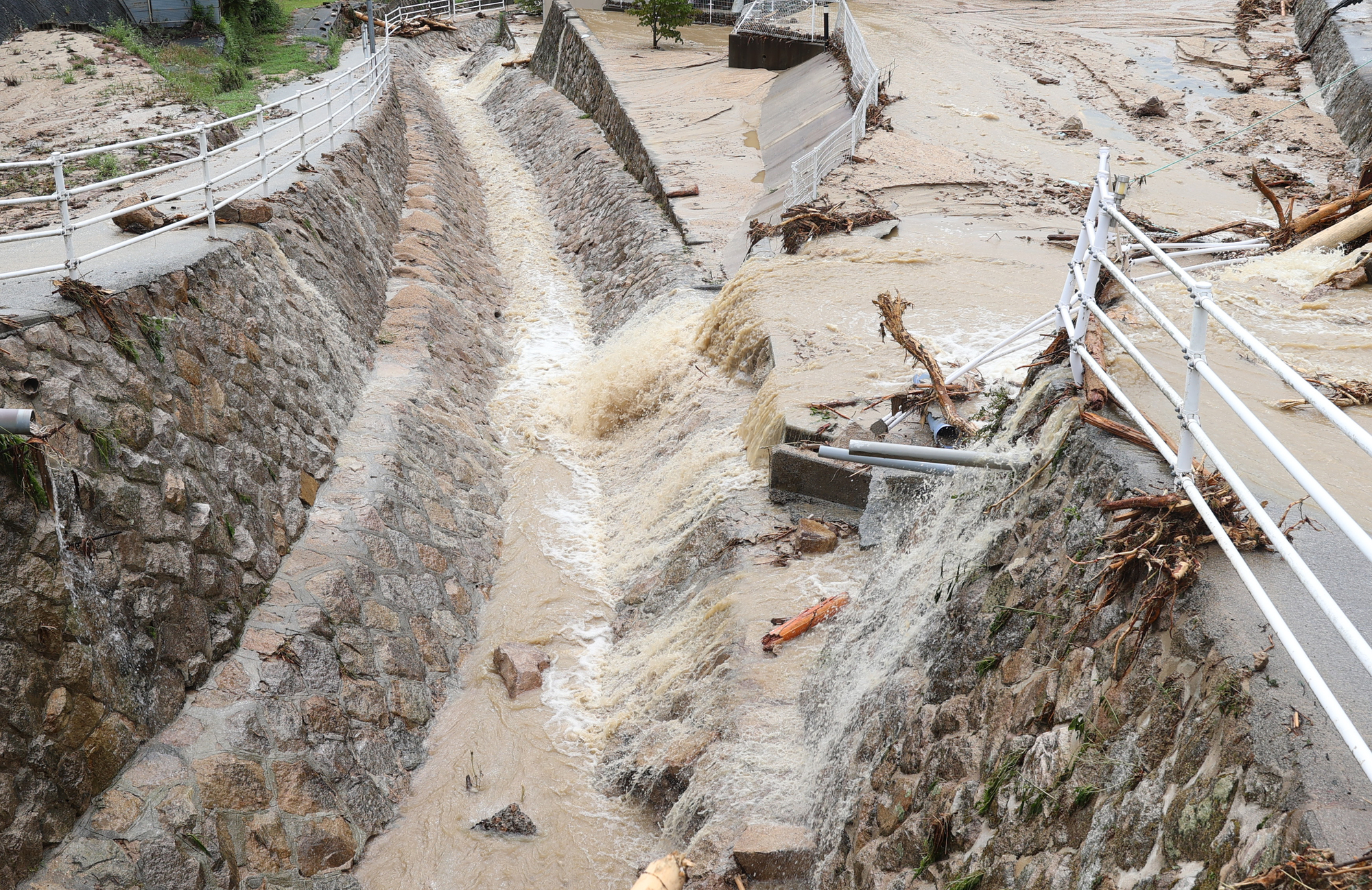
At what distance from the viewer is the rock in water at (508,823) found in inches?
286

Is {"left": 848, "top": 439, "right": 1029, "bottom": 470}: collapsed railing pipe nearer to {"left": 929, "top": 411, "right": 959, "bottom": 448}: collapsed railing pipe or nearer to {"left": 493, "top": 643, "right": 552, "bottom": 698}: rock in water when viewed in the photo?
{"left": 929, "top": 411, "right": 959, "bottom": 448}: collapsed railing pipe

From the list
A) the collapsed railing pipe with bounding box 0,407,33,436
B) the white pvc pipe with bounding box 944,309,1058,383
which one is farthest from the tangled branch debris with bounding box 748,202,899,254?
the collapsed railing pipe with bounding box 0,407,33,436

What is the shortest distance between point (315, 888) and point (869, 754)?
3864 millimetres

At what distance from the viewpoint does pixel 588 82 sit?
26.0m

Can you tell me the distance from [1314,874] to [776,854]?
3616 mm

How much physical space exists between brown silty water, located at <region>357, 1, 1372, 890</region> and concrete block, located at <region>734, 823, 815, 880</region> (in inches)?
9.2

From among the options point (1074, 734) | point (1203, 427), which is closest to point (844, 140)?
point (1203, 427)

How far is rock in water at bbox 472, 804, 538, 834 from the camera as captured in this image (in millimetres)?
7273

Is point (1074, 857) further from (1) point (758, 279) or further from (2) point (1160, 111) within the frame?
(2) point (1160, 111)

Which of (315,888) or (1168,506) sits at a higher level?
(1168,506)

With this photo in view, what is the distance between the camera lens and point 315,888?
647 centimetres

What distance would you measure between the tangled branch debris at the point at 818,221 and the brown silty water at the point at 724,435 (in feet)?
1.15

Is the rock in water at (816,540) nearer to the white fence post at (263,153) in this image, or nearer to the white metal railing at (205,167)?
the white metal railing at (205,167)

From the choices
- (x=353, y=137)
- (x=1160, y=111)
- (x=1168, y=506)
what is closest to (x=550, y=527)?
(x=1168, y=506)
